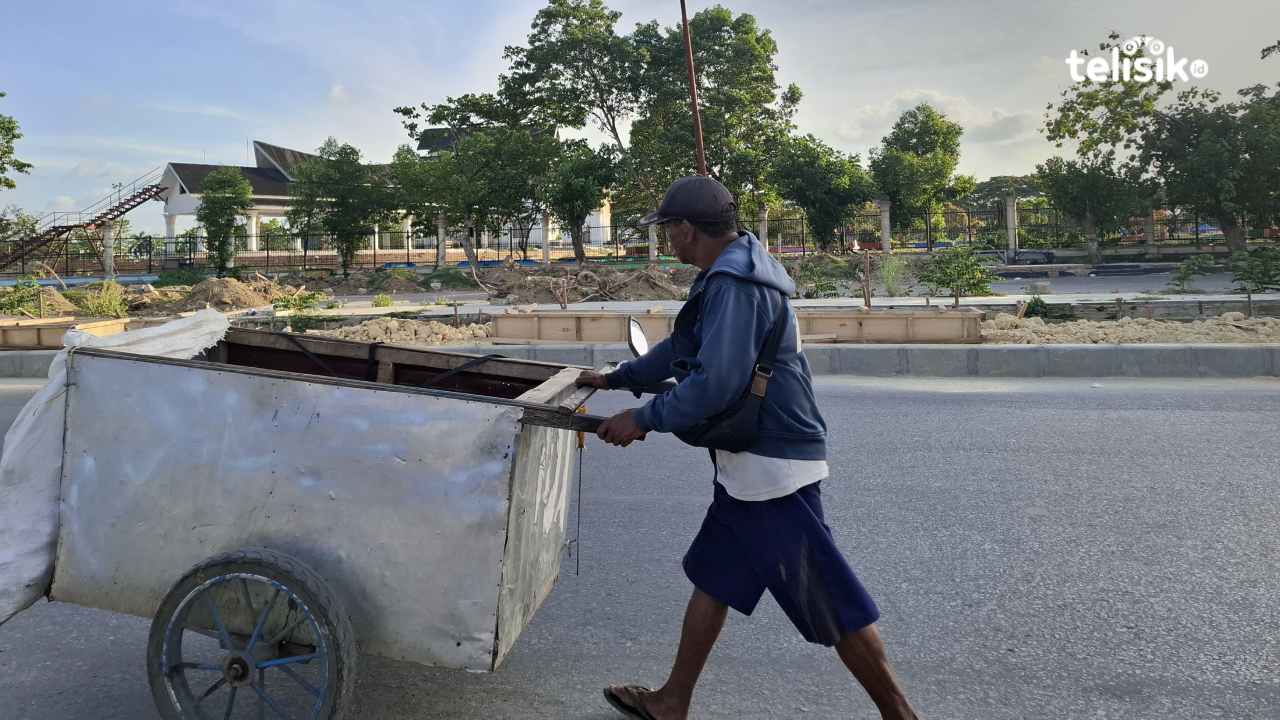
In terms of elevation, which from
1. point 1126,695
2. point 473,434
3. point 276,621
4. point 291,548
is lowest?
point 1126,695

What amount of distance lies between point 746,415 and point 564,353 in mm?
8874

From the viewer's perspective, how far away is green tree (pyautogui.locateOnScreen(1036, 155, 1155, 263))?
31.4m

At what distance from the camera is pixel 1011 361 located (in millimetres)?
10266

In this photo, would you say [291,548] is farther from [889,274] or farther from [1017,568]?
[889,274]

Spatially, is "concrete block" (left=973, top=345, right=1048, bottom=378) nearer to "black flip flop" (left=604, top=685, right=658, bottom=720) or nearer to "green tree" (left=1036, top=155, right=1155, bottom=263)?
"black flip flop" (left=604, top=685, right=658, bottom=720)

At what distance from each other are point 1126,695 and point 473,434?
86.0 inches

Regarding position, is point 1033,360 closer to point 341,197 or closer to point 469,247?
point 469,247

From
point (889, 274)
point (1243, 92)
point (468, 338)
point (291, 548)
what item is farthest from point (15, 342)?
point (1243, 92)

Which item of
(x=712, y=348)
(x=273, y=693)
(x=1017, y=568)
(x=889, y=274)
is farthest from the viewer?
(x=889, y=274)

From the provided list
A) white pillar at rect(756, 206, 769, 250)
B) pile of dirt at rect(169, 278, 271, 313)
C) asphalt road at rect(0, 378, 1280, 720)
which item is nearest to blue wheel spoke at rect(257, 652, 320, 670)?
asphalt road at rect(0, 378, 1280, 720)

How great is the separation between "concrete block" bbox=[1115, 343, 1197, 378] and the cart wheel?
9427 mm

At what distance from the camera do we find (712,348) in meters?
2.44

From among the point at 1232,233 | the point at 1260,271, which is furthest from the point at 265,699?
the point at 1232,233

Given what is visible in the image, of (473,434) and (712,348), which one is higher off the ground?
(712,348)
